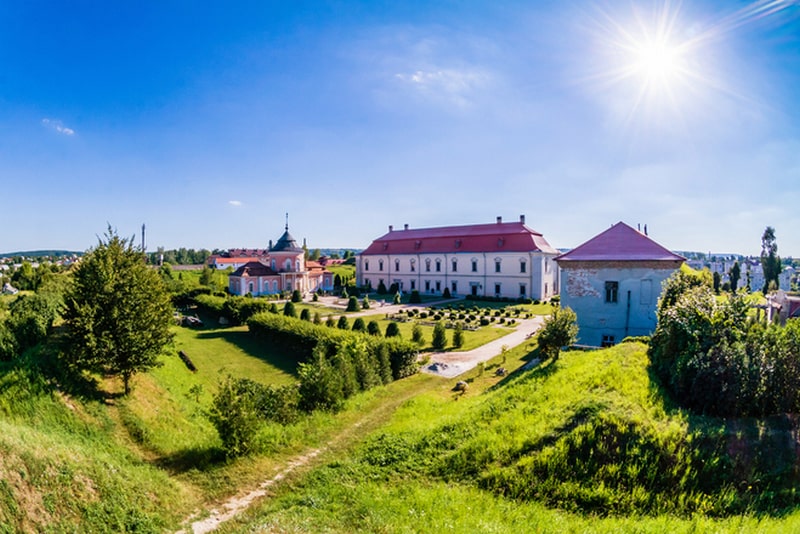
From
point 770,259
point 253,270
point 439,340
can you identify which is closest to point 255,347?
point 439,340

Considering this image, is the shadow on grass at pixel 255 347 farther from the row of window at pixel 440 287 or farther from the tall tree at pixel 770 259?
the tall tree at pixel 770 259

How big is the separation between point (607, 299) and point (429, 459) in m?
13.6

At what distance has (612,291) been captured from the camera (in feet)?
57.5

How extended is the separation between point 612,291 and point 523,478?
13.8m

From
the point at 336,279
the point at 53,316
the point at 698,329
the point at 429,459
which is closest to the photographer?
the point at 429,459

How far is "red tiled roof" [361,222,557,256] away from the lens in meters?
41.1

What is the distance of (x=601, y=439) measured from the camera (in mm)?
6562

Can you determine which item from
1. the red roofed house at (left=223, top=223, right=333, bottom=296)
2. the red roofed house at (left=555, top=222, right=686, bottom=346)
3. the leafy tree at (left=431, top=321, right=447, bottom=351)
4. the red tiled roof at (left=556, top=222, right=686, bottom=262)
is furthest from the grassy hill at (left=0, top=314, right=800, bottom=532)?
the red roofed house at (left=223, top=223, right=333, bottom=296)

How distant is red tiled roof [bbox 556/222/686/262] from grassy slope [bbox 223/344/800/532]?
9452 mm

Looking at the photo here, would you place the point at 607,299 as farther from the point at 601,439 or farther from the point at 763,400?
the point at 601,439

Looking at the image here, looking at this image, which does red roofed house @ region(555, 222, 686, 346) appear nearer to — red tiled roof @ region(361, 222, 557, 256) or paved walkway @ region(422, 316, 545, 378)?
paved walkway @ region(422, 316, 545, 378)

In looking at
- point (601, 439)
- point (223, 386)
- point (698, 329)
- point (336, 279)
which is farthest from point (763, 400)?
point (336, 279)

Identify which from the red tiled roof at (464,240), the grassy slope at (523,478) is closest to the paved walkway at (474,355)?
the grassy slope at (523,478)

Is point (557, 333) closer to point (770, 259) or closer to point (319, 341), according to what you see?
point (319, 341)
